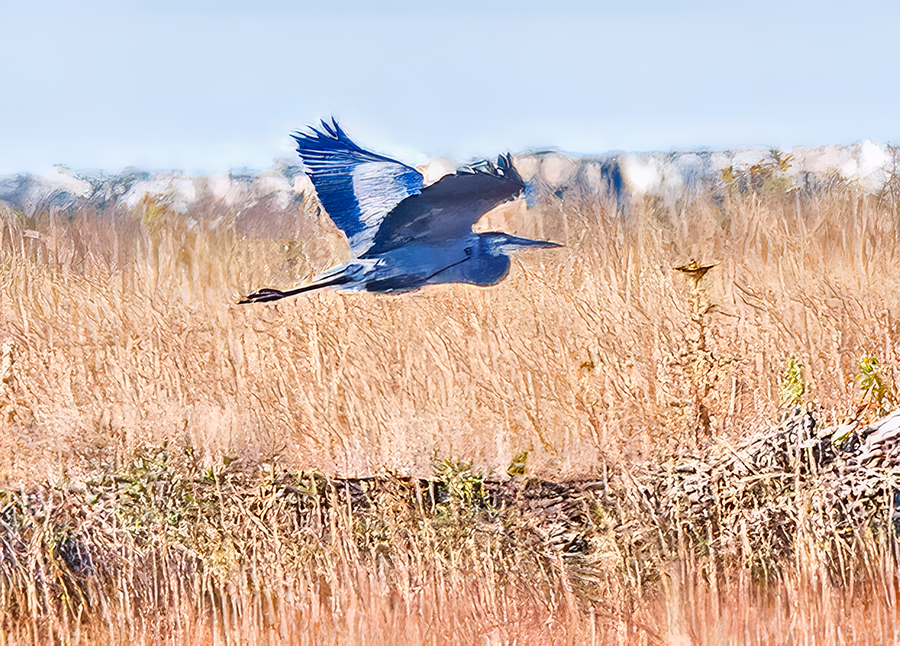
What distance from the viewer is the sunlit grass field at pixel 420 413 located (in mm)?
2404

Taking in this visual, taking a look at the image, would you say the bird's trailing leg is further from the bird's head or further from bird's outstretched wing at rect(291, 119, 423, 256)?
the bird's head

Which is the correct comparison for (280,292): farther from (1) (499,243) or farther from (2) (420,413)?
(1) (499,243)

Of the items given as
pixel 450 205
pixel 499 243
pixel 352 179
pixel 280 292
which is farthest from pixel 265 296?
pixel 499 243

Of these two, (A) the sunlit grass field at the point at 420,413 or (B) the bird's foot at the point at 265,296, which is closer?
(A) the sunlit grass field at the point at 420,413

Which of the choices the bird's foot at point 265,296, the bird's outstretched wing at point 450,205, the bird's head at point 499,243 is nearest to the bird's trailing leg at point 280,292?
the bird's foot at point 265,296

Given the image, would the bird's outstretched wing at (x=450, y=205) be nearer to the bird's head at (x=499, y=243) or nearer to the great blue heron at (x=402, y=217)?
the great blue heron at (x=402, y=217)

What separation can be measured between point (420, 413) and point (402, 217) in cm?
95

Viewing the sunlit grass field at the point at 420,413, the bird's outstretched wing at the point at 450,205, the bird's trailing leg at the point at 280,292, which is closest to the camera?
the sunlit grass field at the point at 420,413

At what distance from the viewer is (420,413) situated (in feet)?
10.1

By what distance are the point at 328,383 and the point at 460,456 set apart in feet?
2.47

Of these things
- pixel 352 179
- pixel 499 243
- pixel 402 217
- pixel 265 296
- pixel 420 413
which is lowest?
pixel 420 413

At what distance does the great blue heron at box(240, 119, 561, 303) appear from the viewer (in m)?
3.07

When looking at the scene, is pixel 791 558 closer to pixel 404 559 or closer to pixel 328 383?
pixel 404 559

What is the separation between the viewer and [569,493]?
2.51 meters
